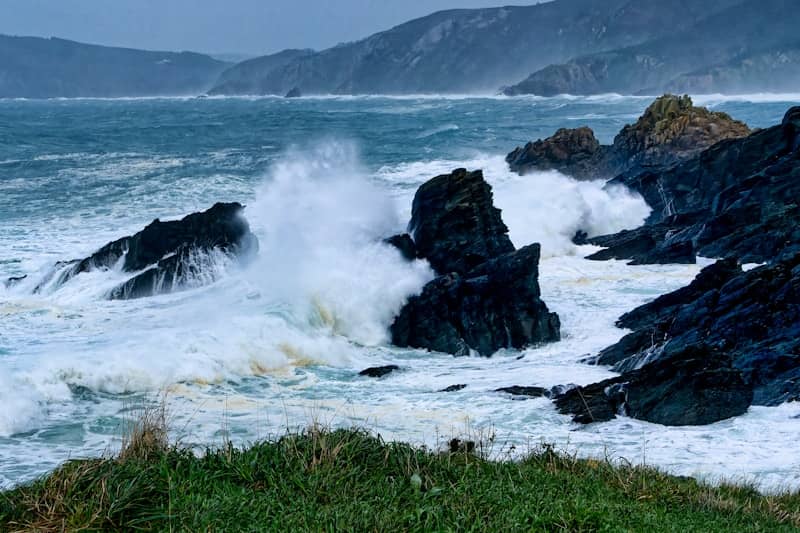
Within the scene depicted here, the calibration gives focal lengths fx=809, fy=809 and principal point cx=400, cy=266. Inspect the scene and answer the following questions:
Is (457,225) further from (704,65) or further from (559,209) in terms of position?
(704,65)

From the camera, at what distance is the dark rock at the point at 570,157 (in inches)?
1574

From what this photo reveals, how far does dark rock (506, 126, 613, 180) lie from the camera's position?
3997cm

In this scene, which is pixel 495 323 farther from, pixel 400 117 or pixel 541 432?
pixel 400 117

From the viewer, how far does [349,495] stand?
569cm

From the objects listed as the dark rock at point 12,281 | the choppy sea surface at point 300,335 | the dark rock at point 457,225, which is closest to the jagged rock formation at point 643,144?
the choppy sea surface at point 300,335

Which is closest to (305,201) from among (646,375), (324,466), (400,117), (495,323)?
(495,323)

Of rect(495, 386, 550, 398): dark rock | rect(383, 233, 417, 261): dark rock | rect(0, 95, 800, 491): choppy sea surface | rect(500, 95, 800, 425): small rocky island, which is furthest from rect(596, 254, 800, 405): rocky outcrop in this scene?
rect(383, 233, 417, 261): dark rock

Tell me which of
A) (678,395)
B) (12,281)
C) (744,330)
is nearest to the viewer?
(678,395)

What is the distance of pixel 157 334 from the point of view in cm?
1639

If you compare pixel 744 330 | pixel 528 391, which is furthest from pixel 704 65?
pixel 528 391

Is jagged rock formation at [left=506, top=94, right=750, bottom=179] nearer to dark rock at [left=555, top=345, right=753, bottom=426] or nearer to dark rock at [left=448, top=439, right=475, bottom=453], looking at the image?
dark rock at [left=555, top=345, right=753, bottom=426]

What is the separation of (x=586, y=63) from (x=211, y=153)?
14285 centimetres

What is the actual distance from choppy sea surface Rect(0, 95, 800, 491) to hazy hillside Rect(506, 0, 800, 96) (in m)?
134

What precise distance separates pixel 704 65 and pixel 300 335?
190 metres
